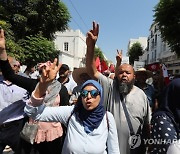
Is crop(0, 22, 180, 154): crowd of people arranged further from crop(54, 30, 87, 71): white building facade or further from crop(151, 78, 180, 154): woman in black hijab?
crop(54, 30, 87, 71): white building facade

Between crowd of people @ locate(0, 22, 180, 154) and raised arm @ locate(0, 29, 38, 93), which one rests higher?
raised arm @ locate(0, 29, 38, 93)

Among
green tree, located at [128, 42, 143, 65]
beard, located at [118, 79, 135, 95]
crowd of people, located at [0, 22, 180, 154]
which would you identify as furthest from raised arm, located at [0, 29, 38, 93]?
green tree, located at [128, 42, 143, 65]

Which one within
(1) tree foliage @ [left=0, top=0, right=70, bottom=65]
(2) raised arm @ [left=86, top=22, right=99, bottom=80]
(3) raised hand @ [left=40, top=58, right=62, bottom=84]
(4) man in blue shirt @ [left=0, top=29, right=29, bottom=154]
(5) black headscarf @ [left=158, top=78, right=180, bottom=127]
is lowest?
(4) man in blue shirt @ [left=0, top=29, right=29, bottom=154]

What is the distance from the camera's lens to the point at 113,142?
8.57 ft

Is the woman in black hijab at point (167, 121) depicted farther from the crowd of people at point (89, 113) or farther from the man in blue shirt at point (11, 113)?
the man in blue shirt at point (11, 113)

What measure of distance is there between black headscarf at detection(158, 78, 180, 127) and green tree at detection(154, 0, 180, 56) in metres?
20.8

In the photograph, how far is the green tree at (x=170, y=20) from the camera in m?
22.0

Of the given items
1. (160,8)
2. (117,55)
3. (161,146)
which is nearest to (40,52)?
(160,8)

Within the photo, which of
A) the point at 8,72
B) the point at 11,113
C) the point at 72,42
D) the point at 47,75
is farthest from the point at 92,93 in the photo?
the point at 72,42

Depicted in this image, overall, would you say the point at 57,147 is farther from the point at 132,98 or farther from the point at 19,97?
the point at 132,98

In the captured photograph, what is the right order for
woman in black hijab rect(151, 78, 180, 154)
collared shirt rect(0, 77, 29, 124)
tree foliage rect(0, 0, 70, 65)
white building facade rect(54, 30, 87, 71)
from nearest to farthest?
woman in black hijab rect(151, 78, 180, 154) < collared shirt rect(0, 77, 29, 124) < tree foliage rect(0, 0, 70, 65) < white building facade rect(54, 30, 87, 71)

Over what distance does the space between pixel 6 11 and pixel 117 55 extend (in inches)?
825

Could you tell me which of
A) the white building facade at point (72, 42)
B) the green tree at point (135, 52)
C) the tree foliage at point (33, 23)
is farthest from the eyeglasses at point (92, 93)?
the green tree at point (135, 52)

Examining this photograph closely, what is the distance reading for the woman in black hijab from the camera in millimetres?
2150
